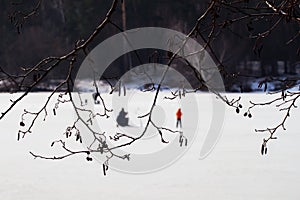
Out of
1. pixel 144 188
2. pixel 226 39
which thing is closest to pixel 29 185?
pixel 144 188

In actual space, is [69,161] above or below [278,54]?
below

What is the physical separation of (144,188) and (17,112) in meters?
9.75

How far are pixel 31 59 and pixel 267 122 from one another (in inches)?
711

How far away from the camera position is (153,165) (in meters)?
7.87

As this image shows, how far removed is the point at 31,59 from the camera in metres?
27.9

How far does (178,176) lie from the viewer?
6922 mm

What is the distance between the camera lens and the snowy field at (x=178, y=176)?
20.0 feet

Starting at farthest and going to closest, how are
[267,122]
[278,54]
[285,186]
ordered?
[278,54]
[267,122]
[285,186]

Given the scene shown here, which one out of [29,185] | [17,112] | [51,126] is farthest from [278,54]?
[29,185]

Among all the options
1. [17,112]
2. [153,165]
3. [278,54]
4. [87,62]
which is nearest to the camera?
[87,62]

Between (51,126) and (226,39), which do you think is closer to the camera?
(51,126)

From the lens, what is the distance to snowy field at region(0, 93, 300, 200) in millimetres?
6090

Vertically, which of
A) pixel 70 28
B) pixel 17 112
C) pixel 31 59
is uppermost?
pixel 70 28

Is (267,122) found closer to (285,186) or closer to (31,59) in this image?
(285,186)
